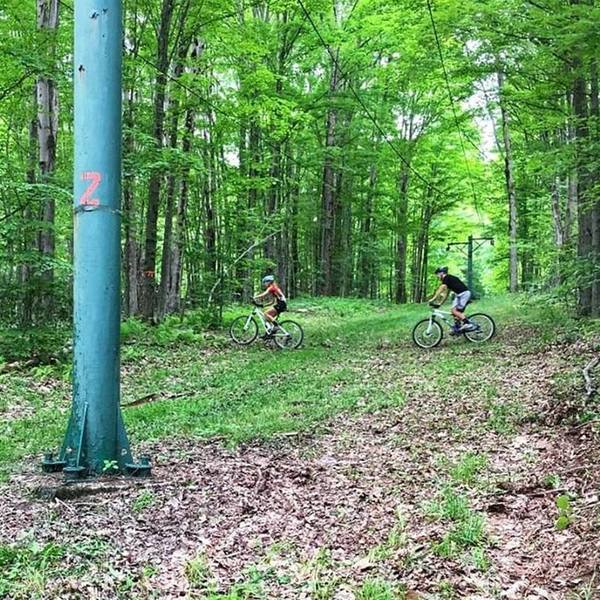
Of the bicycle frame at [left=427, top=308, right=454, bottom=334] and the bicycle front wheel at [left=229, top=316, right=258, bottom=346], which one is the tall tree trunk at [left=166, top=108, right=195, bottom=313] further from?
the bicycle frame at [left=427, top=308, right=454, bottom=334]

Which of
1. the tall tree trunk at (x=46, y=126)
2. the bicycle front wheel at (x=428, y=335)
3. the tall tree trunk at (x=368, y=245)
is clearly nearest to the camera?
the tall tree trunk at (x=46, y=126)

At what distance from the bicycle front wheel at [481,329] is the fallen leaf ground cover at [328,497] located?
13.1ft

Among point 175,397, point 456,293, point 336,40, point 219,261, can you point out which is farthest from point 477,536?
point 336,40

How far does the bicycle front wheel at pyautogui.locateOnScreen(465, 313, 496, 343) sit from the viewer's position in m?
13.4

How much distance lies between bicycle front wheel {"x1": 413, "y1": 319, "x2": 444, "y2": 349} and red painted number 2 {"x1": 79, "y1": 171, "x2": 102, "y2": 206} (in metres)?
9.79

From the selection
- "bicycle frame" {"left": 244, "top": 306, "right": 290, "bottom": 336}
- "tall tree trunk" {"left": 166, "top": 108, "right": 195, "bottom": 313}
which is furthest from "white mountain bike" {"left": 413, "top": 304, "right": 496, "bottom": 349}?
"tall tree trunk" {"left": 166, "top": 108, "right": 195, "bottom": 313}

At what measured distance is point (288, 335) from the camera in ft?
47.6

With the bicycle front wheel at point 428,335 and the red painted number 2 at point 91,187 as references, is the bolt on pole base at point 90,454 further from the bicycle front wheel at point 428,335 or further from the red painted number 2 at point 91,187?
the bicycle front wheel at point 428,335

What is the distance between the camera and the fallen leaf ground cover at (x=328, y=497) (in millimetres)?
3270

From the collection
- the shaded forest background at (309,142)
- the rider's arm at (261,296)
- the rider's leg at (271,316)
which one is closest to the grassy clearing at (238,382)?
the rider's leg at (271,316)

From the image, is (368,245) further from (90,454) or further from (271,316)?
(90,454)

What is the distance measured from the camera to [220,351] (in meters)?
13.9

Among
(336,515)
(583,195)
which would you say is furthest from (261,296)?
(336,515)

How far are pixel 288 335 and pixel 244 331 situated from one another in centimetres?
114
